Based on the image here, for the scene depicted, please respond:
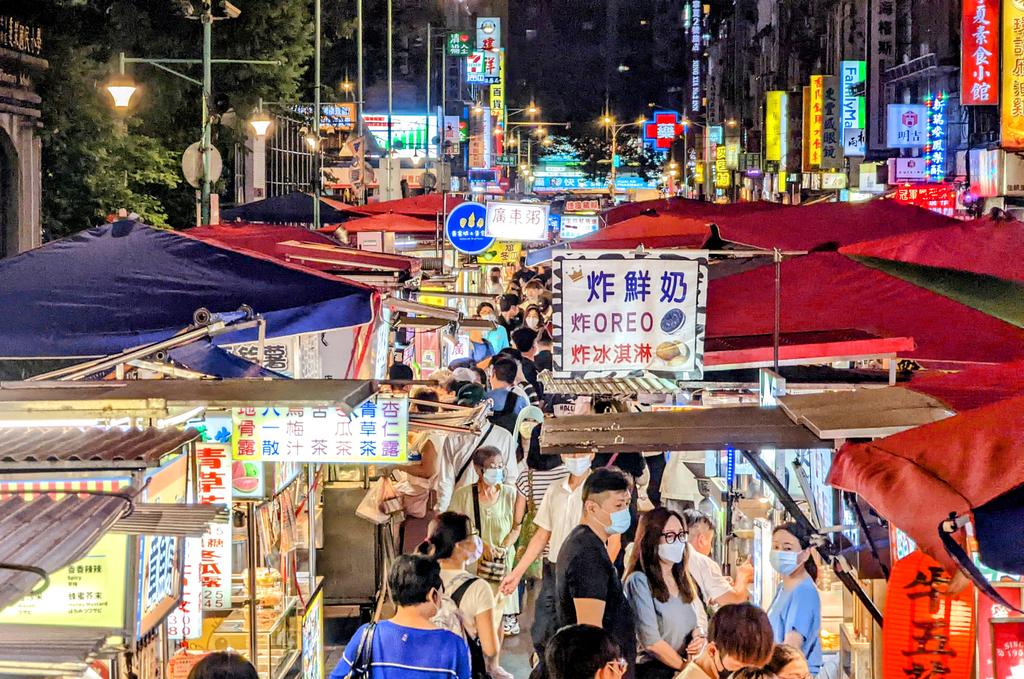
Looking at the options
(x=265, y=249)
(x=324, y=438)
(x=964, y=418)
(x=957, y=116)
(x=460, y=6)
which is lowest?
(x=324, y=438)

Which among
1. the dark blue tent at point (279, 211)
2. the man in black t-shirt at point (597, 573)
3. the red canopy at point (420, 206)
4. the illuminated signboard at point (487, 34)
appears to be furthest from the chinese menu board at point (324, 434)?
the illuminated signboard at point (487, 34)

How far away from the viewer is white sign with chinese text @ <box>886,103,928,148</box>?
129 feet

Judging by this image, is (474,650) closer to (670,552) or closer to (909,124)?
(670,552)

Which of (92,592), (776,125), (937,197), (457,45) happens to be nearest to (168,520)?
(92,592)

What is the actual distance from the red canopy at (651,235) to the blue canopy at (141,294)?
10.9ft

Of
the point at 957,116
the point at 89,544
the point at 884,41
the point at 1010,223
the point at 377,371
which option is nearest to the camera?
the point at 89,544

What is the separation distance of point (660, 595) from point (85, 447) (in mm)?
3916

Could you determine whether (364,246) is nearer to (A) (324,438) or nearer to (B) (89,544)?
(A) (324,438)

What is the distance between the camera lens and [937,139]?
38.0 meters

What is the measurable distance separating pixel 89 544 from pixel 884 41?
4559cm

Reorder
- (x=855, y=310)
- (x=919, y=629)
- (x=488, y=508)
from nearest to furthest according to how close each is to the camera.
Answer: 1. (x=919, y=629)
2. (x=855, y=310)
3. (x=488, y=508)

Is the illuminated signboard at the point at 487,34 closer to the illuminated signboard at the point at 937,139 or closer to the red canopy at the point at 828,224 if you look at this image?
the illuminated signboard at the point at 937,139

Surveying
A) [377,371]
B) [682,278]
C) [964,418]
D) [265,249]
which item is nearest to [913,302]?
[682,278]

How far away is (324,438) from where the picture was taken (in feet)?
22.8
